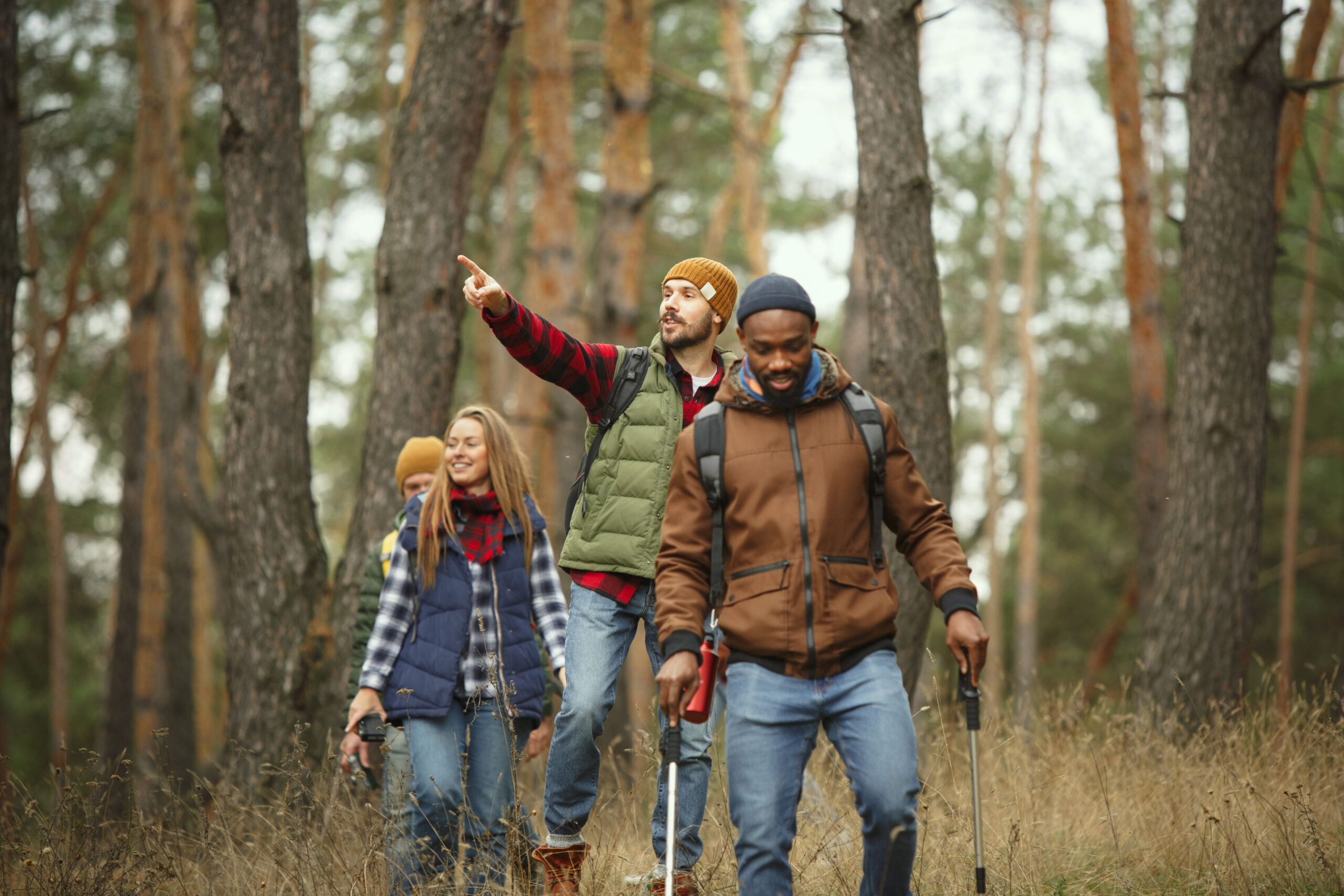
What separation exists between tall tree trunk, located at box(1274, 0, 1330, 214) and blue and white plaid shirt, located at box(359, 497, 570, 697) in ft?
22.5

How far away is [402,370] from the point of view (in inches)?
273

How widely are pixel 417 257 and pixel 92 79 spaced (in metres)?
11.9

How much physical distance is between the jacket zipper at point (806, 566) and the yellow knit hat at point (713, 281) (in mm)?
967

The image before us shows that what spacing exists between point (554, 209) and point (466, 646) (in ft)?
24.1

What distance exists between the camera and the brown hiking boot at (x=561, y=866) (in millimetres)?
3844

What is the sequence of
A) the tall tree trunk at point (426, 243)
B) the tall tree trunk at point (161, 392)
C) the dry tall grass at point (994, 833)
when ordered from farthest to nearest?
the tall tree trunk at point (161, 392) < the tall tree trunk at point (426, 243) < the dry tall grass at point (994, 833)

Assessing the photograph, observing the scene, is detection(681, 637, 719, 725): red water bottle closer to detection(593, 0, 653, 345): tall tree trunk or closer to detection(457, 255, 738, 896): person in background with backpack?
detection(457, 255, 738, 896): person in background with backpack

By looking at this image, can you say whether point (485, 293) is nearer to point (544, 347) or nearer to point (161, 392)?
point (544, 347)

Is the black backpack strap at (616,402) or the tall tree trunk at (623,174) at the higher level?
the tall tree trunk at (623,174)

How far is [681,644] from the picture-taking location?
3057 mm

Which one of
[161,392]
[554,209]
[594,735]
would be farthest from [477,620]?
[161,392]

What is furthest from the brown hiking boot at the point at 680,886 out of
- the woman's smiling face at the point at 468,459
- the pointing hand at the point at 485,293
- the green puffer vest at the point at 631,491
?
the pointing hand at the point at 485,293

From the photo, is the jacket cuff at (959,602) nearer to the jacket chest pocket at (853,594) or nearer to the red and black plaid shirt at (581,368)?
the jacket chest pocket at (853,594)

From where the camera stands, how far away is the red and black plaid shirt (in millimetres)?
3748
